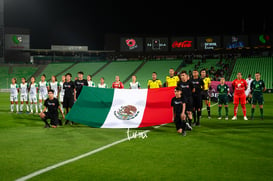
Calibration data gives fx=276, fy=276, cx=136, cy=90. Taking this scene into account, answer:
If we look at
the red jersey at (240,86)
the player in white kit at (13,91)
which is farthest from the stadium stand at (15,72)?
the red jersey at (240,86)

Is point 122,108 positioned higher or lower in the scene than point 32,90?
lower

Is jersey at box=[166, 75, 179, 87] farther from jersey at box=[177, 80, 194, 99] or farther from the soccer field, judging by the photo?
the soccer field

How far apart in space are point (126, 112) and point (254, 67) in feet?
124

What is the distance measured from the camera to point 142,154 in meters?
6.38

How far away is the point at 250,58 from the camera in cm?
4641

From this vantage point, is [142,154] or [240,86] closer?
[142,154]

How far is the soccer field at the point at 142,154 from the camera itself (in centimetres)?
497

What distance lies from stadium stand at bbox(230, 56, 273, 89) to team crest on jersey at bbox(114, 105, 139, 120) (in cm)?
3318

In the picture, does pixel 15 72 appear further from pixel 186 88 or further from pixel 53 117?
pixel 186 88

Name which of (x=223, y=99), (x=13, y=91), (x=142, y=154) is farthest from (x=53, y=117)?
(x=223, y=99)

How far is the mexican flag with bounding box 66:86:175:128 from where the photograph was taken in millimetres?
10070

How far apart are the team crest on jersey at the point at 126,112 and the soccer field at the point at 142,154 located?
660 mm

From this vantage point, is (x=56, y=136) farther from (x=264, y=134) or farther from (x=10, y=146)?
(x=264, y=134)

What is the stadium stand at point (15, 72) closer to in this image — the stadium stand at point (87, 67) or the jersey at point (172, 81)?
the stadium stand at point (87, 67)
